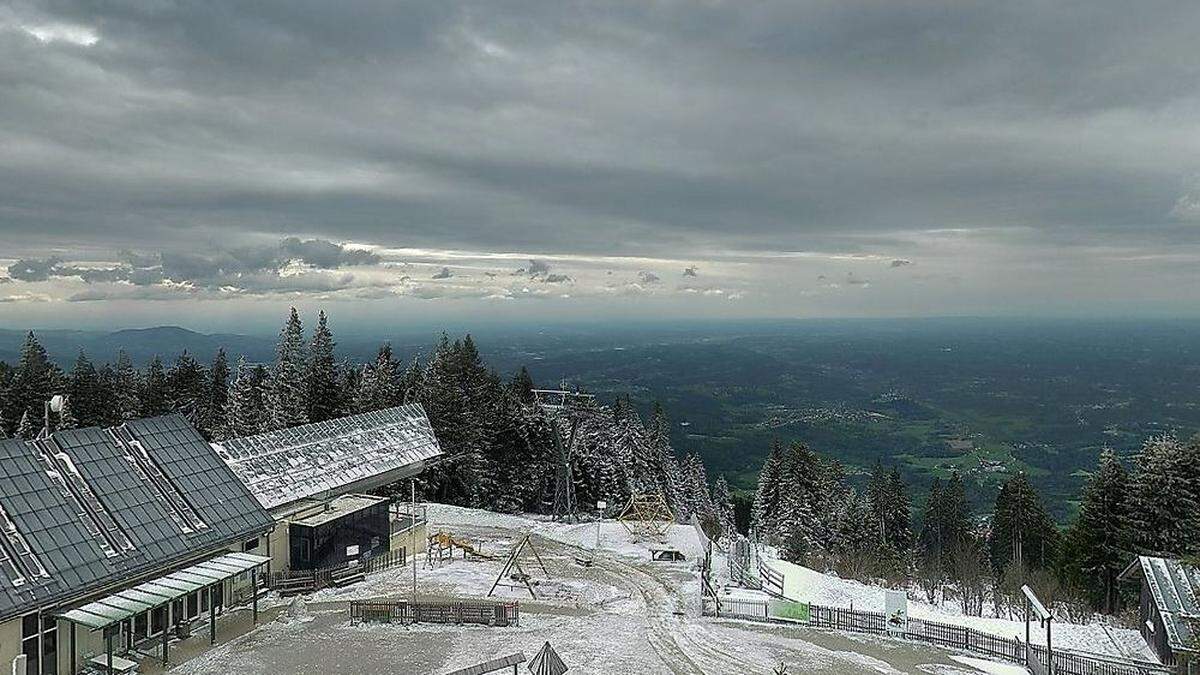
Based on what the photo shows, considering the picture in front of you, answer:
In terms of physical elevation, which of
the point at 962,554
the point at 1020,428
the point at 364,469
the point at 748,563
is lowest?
the point at 1020,428

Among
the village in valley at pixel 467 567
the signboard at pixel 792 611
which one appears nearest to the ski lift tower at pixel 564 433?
the village in valley at pixel 467 567

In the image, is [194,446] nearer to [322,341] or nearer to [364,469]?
[364,469]

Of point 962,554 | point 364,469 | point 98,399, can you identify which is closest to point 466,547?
point 364,469

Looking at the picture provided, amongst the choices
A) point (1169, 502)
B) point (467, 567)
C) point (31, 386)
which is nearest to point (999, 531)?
point (1169, 502)

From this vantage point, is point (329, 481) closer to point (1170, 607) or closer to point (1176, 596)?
point (1170, 607)

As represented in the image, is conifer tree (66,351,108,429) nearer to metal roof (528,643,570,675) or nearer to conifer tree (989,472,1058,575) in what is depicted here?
metal roof (528,643,570,675)

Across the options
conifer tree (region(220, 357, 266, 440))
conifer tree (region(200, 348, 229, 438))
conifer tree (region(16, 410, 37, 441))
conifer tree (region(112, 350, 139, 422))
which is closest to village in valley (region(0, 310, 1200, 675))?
conifer tree (region(16, 410, 37, 441))

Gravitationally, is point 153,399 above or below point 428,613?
above
